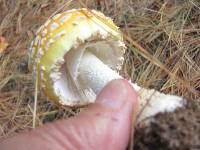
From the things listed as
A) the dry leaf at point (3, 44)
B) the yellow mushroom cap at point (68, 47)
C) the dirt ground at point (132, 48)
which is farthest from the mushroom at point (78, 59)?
the dry leaf at point (3, 44)

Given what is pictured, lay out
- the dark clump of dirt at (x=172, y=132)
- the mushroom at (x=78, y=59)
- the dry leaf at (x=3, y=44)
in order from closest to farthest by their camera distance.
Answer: the dark clump of dirt at (x=172, y=132)
the mushroom at (x=78, y=59)
the dry leaf at (x=3, y=44)

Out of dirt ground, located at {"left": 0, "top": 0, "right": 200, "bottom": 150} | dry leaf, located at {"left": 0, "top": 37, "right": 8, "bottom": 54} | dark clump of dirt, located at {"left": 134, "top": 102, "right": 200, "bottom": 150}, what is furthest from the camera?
dry leaf, located at {"left": 0, "top": 37, "right": 8, "bottom": 54}

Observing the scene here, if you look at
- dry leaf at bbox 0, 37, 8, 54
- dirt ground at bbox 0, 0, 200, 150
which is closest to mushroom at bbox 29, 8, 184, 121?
dirt ground at bbox 0, 0, 200, 150

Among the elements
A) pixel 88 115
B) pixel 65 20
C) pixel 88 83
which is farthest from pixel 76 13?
pixel 88 115

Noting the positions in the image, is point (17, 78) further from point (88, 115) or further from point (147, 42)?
point (88, 115)

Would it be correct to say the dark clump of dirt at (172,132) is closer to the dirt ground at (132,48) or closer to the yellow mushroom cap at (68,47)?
the yellow mushroom cap at (68,47)

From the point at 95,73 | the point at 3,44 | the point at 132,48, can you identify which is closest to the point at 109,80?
the point at 95,73

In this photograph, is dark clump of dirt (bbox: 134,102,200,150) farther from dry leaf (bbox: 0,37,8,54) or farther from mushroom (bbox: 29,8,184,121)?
dry leaf (bbox: 0,37,8,54)
